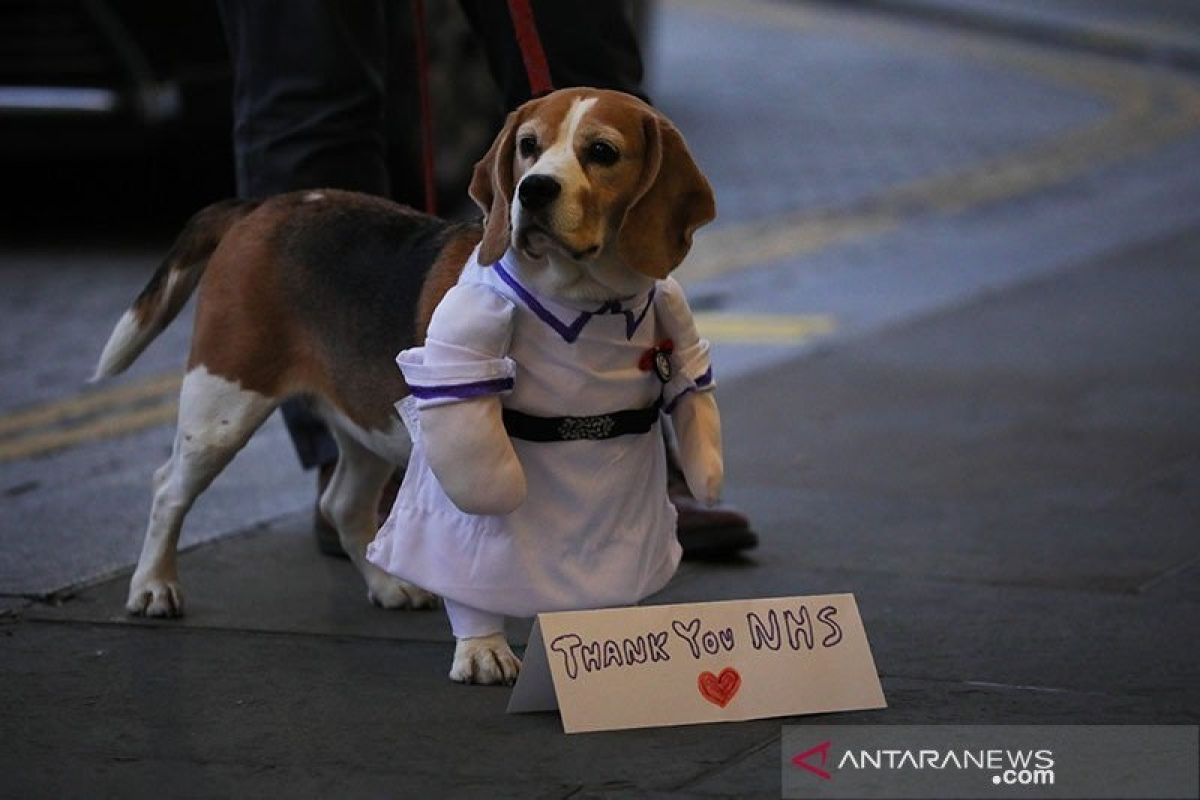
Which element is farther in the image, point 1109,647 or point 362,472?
point 362,472

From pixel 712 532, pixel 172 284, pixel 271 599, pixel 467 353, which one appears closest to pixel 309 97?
pixel 172 284

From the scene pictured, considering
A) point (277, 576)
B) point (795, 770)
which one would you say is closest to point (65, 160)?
point (277, 576)

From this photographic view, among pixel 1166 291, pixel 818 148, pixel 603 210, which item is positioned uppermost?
pixel 603 210

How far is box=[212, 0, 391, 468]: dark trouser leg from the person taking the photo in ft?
16.4

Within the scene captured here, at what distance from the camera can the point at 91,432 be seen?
21.1 ft

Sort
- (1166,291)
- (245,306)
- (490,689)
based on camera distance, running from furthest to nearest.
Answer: (1166,291) < (245,306) < (490,689)

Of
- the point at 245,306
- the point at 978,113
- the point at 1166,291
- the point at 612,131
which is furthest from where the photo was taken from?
the point at 978,113

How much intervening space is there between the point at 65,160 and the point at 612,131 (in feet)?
22.6

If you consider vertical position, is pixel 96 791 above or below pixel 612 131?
below

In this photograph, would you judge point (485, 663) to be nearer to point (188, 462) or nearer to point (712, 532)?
point (188, 462)

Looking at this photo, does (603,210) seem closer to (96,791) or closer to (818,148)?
(96,791)

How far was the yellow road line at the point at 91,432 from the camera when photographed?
20.4ft

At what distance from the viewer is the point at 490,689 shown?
406 cm

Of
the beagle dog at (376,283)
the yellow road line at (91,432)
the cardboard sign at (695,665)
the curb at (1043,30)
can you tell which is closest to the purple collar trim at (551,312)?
the beagle dog at (376,283)
